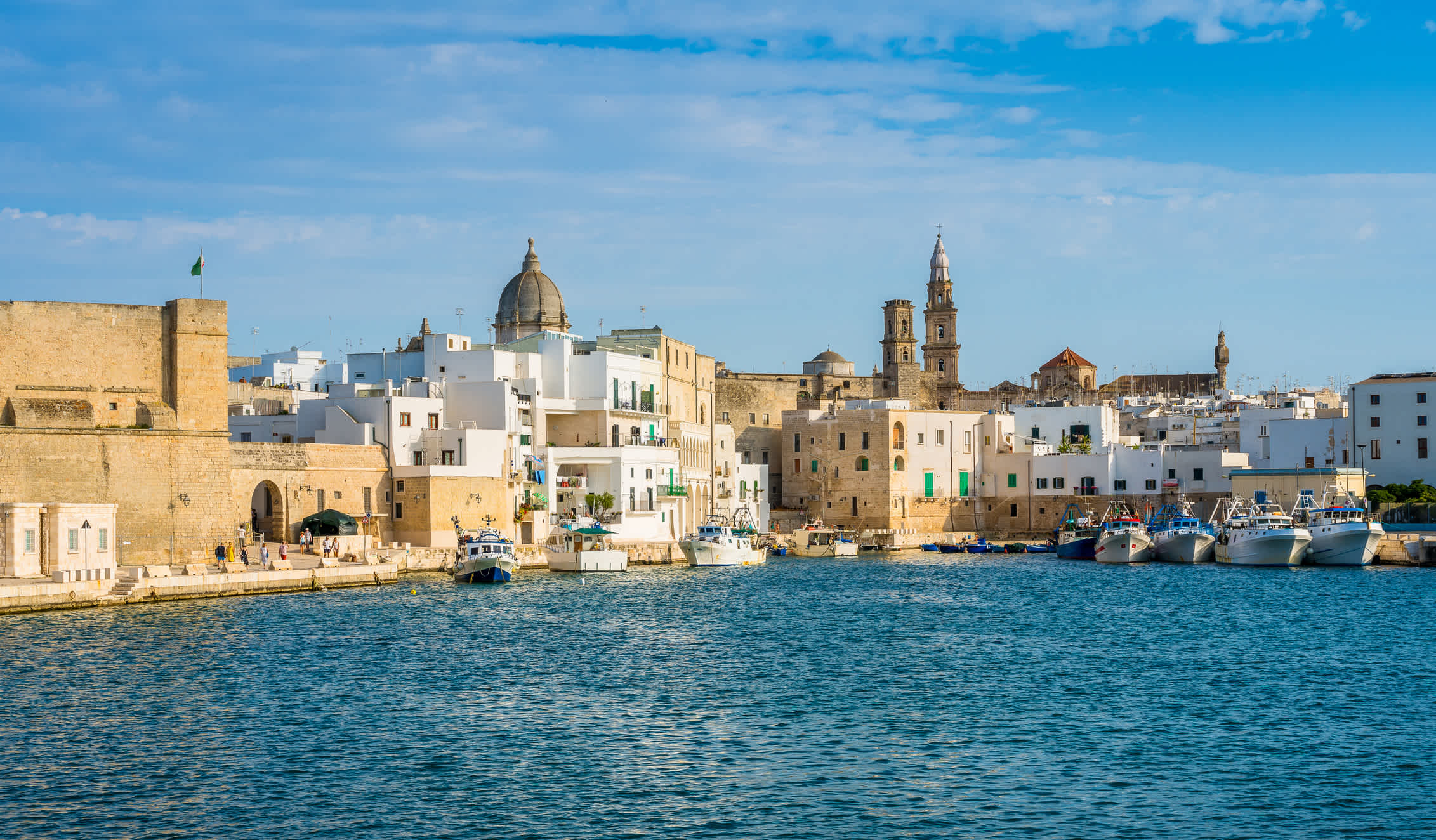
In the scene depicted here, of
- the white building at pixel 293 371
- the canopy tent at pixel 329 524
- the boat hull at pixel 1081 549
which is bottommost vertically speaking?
the boat hull at pixel 1081 549

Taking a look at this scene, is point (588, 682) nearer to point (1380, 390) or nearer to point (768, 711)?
point (768, 711)

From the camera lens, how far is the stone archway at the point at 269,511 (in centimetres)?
4619

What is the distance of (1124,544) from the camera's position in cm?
6009

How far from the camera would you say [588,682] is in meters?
24.9

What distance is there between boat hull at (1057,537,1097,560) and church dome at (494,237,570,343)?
2471 cm

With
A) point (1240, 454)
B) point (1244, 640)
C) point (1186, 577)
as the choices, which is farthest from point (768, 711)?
point (1240, 454)

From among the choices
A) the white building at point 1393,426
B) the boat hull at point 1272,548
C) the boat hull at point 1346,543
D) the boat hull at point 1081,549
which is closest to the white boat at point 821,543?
the boat hull at point 1081,549

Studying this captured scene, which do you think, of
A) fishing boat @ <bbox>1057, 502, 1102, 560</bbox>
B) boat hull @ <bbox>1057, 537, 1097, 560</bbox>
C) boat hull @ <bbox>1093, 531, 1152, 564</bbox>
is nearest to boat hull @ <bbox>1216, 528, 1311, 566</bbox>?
boat hull @ <bbox>1093, 531, 1152, 564</bbox>

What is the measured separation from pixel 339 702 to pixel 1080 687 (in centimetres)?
1170

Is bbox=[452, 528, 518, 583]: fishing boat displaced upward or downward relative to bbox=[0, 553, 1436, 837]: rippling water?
upward

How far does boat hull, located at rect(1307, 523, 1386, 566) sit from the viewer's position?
172 feet

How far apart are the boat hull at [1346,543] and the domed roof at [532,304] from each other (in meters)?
34.2

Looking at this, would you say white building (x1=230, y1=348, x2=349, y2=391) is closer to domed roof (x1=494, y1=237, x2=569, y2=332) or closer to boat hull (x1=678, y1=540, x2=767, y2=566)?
domed roof (x1=494, y1=237, x2=569, y2=332)

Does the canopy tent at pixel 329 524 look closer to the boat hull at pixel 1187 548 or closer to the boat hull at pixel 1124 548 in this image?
the boat hull at pixel 1124 548
